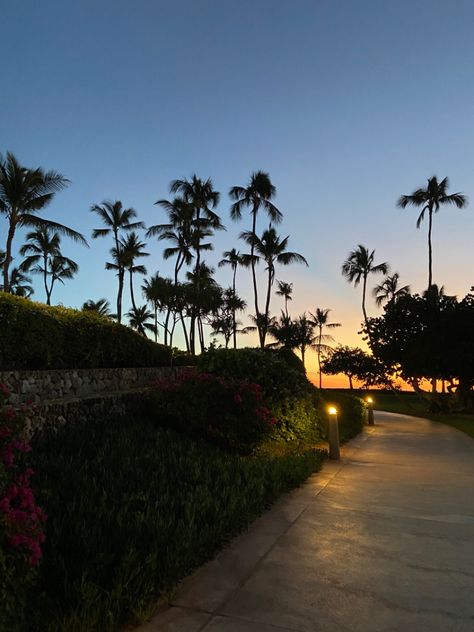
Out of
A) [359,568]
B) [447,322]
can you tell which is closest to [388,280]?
[447,322]

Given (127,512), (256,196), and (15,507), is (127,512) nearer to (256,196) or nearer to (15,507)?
(15,507)

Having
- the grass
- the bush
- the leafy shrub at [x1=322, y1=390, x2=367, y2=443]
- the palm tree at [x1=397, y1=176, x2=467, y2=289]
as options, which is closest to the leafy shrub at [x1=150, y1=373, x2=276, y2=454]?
the bush

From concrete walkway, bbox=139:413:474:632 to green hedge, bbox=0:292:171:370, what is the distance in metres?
5.92

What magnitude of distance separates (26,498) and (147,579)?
1156 millimetres

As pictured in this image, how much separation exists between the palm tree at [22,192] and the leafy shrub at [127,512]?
818 inches

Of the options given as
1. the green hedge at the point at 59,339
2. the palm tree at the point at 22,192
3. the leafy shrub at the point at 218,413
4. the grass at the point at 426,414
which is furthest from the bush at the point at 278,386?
the palm tree at the point at 22,192

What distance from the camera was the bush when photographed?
9.85 metres

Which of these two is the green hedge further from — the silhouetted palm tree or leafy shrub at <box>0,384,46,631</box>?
the silhouetted palm tree

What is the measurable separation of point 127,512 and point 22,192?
79.2 ft

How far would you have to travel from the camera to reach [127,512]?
362 centimetres

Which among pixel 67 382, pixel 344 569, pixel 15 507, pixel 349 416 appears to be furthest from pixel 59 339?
pixel 349 416

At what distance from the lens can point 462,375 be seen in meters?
26.4

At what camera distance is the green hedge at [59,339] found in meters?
8.23

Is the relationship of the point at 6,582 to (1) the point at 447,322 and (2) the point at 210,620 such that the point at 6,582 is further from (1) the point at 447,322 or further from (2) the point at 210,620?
→ (1) the point at 447,322
